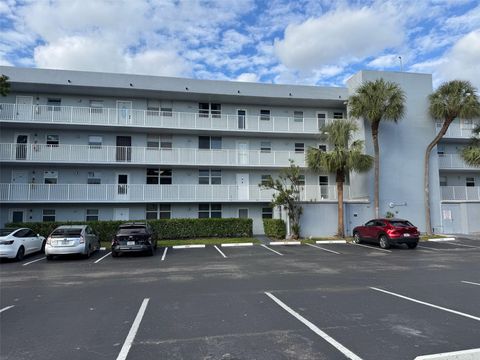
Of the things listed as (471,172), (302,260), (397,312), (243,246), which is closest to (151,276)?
(302,260)

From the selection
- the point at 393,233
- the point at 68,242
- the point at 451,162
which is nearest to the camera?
the point at 68,242

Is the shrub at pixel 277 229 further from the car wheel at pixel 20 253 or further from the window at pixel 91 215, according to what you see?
the car wheel at pixel 20 253

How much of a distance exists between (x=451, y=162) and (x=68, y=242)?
91.0 feet

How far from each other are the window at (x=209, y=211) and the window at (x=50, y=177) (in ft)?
33.0

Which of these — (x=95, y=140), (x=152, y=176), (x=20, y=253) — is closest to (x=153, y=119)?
(x=152, y=176)

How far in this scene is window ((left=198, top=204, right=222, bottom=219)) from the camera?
2611 centimetres

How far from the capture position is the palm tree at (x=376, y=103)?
2334cm

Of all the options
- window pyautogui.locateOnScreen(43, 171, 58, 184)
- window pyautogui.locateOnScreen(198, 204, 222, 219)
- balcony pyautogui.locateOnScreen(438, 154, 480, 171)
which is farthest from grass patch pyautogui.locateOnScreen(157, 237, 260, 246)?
balcony pyautogui.locateOnScreen(438, 154, 480, 171)

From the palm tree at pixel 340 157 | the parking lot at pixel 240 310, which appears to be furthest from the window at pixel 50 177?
the palm tree at pixel 340 157

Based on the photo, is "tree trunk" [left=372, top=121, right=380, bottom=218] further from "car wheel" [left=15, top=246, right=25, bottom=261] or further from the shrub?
"car wheel" [left=15, top=246, right=25, bottom=261]

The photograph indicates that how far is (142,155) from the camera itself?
2447cm

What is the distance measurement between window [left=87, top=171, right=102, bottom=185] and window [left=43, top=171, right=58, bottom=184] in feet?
6.97

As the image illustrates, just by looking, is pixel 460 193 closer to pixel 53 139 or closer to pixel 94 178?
pixel 94 178

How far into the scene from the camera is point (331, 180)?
27.8 m
